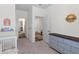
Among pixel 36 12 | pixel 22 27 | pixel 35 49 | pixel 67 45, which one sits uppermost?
pixel 36 12

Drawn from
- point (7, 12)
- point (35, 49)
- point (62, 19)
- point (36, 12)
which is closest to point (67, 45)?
point (35, 49)

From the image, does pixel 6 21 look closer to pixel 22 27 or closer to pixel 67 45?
pixel 67 45

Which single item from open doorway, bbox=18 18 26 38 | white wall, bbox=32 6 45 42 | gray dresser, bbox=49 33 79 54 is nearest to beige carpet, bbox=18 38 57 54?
gray dresser, bbox=49 33 79 54

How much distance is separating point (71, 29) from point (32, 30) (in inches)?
117

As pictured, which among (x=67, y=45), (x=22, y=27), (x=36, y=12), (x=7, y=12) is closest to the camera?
(x=67, y=45)

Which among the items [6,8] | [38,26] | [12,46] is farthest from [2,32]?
[38,26]

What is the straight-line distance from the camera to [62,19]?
5777 mm

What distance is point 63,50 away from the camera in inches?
159

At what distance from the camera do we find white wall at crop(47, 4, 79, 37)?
197 inches

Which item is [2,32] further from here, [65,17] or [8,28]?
[65,17]

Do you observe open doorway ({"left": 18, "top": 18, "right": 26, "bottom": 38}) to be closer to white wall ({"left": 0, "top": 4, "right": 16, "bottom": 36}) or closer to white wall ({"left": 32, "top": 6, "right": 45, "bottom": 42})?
white wall ({"left": 32, "top": 6, "right": 45, "bottom": 42})

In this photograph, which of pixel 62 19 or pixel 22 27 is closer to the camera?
pixel 62 19

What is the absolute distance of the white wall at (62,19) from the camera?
5.01m

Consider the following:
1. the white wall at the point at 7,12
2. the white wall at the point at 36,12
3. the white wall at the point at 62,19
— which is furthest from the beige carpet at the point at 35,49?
the white wall at the point at 36,12
